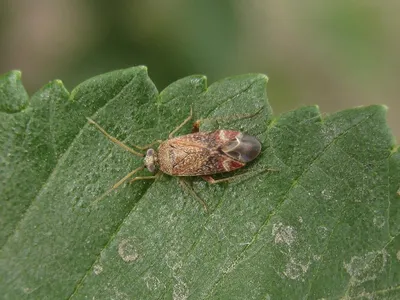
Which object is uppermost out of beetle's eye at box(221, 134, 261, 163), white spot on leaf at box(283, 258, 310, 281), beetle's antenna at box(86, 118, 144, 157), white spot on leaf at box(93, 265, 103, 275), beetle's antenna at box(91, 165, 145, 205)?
beetle's antenna at box(86, 118, 144, 157)

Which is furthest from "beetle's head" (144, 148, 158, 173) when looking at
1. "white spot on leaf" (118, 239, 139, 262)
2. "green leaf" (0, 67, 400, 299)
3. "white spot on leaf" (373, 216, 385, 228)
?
"white spot on leaf" (373, 216, 385, 228)

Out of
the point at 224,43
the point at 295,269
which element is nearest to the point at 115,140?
the point at 295,269

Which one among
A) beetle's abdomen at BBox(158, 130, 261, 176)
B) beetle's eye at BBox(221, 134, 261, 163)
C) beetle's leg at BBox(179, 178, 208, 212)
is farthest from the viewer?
beetle's abdomen at BBox(158, 130, 261, 176)

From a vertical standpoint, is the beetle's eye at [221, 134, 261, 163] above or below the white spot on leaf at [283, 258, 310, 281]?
above

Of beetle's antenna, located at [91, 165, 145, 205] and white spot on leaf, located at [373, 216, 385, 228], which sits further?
beetle's antenna, located at [91, 165, 145, 205]

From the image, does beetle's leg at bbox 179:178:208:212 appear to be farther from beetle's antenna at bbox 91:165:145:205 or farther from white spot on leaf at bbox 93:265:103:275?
white spot on leaf at bbox 93:265:103:275

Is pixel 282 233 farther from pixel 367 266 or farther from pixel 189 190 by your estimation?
pixel 189 190

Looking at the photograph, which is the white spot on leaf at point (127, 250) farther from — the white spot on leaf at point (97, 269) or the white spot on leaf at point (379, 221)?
the white spot on leaf at point (379, 221)

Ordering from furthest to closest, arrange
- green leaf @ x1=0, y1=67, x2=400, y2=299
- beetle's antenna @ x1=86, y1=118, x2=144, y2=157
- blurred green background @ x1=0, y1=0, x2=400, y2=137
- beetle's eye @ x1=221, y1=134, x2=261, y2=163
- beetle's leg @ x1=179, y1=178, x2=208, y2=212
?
blurred green background @ x1=0, y1=0, x2=400, y2=137
beetle's eye @ x1=221, y1=134, x2=261, y2=163
beetle's leg @ x1=179, y1=178, x2=208, y2=212
beetle's antenna @ x1=86, y1=118, x2=144, y2=157
green leaf @ x1=0, y1=67, x2=400, y2=299
